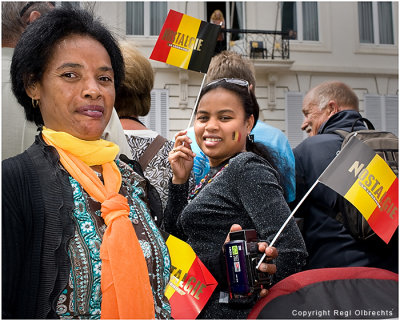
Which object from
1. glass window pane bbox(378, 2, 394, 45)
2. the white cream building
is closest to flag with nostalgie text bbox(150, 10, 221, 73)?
the white cream building

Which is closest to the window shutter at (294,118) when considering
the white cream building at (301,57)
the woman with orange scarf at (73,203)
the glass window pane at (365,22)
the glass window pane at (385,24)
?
the white cream building at (301,57)

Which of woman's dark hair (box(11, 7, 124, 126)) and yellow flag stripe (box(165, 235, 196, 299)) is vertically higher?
woman's dark hair (box(11, 7, 124, 126))

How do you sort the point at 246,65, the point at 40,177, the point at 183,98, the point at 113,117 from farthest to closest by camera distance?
the point at 183,98 → the point at 246,65 → the point at 113,117 → the point at 40,177

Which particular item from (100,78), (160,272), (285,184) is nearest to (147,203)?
(160,272)

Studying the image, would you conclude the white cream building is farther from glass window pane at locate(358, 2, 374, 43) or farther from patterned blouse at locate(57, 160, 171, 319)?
patterned blouse at locate(57, 160, 171, 319)

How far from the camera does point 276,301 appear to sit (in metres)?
2.19

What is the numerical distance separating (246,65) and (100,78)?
1583 mm

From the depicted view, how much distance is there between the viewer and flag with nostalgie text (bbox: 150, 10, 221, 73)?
125 inches

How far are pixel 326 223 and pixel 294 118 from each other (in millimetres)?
12809

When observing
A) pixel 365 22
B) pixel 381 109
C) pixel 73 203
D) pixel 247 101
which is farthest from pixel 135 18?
pixel 73 203

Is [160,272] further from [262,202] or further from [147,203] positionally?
[262,202]

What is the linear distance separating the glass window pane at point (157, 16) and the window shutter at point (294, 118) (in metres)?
4.07

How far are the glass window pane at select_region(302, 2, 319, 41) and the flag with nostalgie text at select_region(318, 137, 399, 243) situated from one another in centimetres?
1400

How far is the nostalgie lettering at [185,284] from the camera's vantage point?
2189 mm
